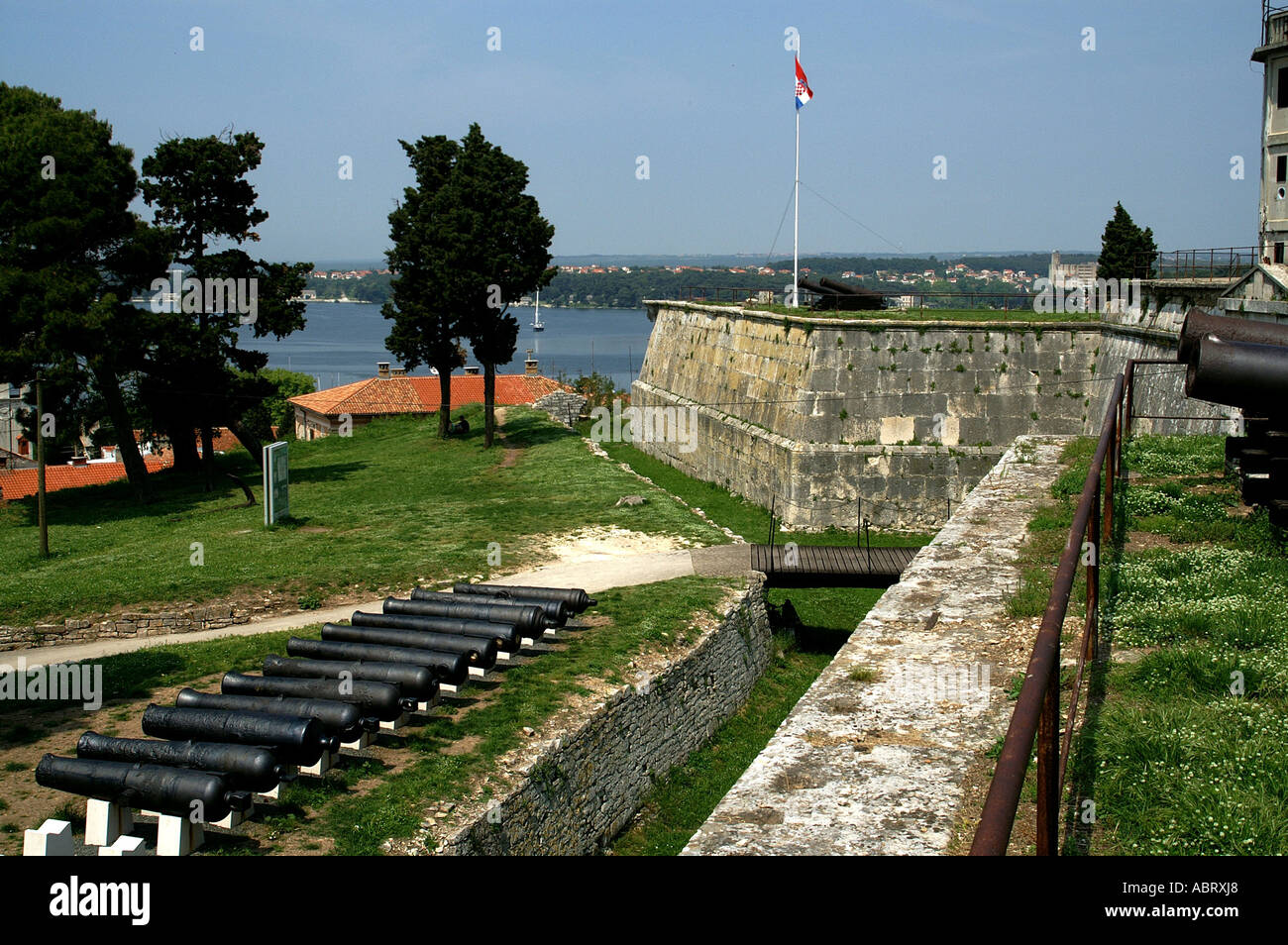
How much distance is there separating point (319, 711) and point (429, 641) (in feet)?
7.40

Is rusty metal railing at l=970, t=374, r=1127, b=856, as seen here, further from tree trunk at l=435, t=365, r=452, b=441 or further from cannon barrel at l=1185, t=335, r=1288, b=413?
tree trunk at l=435, t=365, r=452, b=441

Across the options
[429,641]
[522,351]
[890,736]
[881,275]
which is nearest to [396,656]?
[429,641]

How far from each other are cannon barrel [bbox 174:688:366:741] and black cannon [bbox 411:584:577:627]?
353 centimetres

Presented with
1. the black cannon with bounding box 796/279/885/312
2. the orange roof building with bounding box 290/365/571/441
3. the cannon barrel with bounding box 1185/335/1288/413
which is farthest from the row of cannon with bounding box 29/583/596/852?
the orange roof building with bounding box 290/365/571/441

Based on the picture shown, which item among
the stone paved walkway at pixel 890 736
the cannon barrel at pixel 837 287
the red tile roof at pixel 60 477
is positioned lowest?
the red tile roof at pixel 60 477

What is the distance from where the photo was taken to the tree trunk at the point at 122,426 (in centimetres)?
2534

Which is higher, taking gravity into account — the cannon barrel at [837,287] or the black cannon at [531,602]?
the cannon barrel at [837,287]

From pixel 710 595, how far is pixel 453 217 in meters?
18.6

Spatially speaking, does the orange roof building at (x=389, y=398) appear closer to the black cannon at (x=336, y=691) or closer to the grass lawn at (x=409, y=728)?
the grass lawn at (x=409, y=728)

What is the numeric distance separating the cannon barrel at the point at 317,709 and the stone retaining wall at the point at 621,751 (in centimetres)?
135

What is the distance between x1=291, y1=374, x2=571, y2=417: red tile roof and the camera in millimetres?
43875

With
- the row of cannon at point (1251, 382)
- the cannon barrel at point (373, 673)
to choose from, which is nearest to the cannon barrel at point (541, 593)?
the cannon barrel at point (373, 673)
